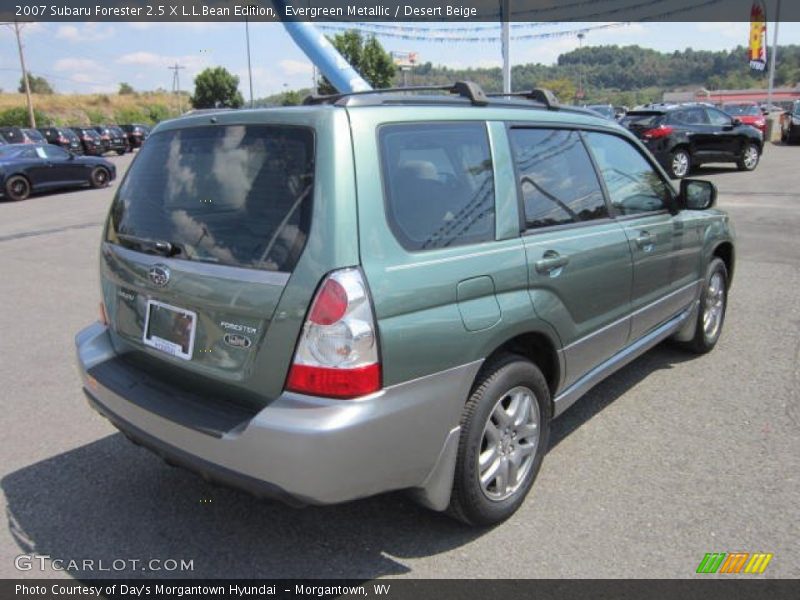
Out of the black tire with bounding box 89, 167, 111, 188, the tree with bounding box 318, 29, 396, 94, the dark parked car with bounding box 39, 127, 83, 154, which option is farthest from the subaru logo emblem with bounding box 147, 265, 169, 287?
the tree with bounding box 318, 29, 396, 94

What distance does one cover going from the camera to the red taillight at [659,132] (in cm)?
1651

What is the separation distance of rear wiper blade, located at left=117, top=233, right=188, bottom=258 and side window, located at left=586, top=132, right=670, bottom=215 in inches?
92.1

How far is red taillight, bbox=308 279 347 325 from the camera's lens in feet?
7.44

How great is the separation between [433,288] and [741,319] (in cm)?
453

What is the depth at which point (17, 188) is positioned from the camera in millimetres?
17766

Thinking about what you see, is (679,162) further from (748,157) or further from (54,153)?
A: (54,153)

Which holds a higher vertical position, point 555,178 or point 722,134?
point 722,134

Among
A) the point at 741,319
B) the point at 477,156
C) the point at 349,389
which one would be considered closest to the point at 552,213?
the point at 477,156

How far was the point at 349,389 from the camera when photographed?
2.29 metres

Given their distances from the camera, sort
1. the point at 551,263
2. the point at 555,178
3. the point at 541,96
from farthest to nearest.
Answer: the point at 541,96 < the point at 555,178 < the point at 551,263

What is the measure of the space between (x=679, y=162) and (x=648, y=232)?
14393 millimetres

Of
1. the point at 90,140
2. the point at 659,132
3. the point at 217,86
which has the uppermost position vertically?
the point at 217,86

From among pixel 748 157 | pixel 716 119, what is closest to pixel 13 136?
pixel 716 119

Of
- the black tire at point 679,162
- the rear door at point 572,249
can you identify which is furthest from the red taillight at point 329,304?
the black tire at point 679,162
